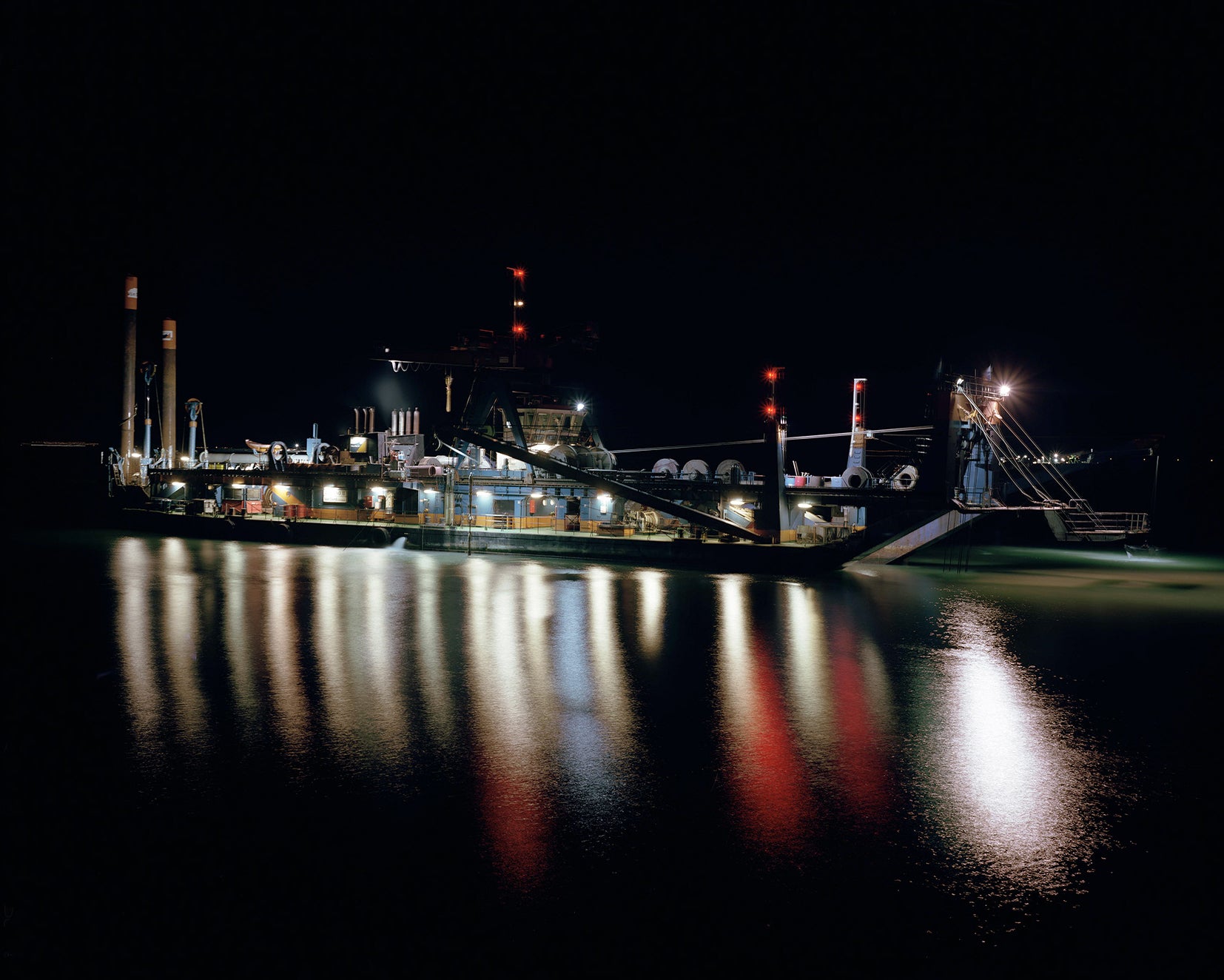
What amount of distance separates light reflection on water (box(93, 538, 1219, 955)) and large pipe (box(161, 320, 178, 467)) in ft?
137

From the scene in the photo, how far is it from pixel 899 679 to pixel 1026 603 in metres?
12.0

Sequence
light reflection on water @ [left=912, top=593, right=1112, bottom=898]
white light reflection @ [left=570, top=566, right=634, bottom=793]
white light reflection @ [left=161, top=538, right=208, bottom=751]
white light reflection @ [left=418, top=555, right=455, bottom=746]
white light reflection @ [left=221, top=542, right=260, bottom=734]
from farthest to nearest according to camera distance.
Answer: white light reflection @ [left=221, top=542, right=260, bottom=734] → white light reflection @ [left=418, top=555, right=455, bottom=746] → white light reflection @ [left=161, top=538, right=208, bottom=751] → white light reflection @ [left=570, top=566, right=634, bottom=793] → light reflection on water @ [left=912, top=593, right=1112, bottom=898]

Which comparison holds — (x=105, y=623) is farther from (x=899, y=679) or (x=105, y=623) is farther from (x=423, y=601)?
(x=899, y=679)

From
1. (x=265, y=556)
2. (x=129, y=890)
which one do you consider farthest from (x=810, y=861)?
(x=265, y=556)

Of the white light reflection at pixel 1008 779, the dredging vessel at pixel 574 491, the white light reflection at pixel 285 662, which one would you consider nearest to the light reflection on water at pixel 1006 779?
the white light reflection at pixel 1008 779

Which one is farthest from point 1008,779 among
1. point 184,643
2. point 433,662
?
point 184,643

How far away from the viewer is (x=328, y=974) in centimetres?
548

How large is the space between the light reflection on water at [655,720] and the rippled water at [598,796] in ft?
0.19

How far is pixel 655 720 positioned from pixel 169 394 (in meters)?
60.9

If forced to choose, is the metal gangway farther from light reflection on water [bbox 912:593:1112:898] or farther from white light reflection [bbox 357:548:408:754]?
white light reflection [bbox 357:548:408:754]

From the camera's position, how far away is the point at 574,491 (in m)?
41.6

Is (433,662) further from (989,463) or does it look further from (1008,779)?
(989,463)

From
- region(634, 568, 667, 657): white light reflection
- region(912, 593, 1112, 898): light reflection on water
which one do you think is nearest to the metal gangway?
region(634, 568, 667, 657): white light reflection

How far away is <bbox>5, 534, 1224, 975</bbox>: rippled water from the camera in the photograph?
596 centimetres
